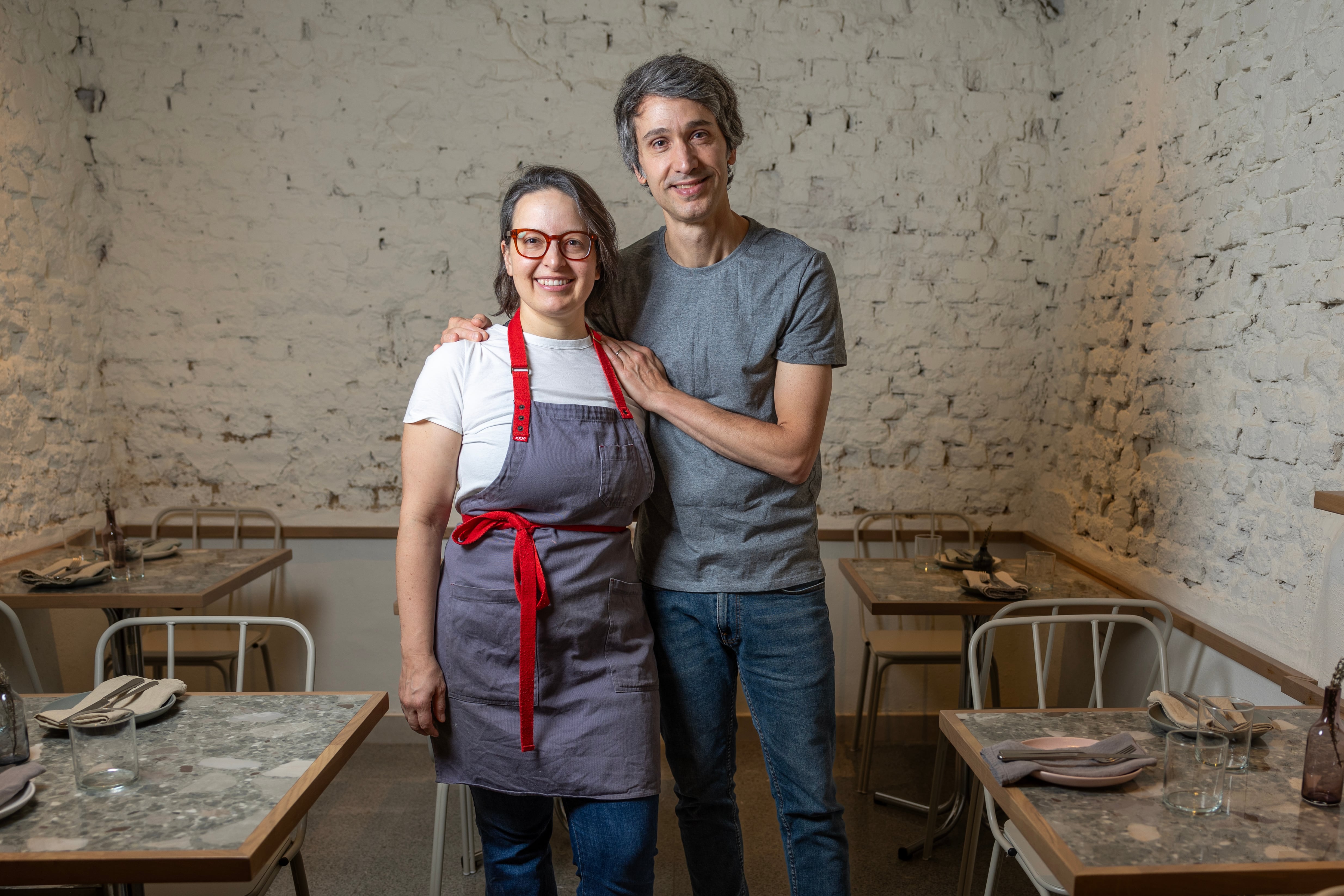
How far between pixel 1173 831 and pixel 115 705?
176 cm

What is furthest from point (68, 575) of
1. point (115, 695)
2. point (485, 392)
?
point (485, 392)

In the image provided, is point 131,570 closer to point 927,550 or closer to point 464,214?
point 464,214

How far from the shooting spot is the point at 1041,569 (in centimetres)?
292

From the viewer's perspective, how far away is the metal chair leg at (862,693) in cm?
337

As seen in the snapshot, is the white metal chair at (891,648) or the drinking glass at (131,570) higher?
the drinking glass at (131,570)

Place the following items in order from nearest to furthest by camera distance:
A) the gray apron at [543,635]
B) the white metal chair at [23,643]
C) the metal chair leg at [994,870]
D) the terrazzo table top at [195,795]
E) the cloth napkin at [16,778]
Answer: the terrazzo table top at [195,795]
the cloth napkin at [16,778]
the gray apron at [543,635]
the metal chair leg at [994,870]
the white metal chair at [23,643]

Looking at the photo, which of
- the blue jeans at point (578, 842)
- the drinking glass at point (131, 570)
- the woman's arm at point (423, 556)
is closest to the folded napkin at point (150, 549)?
the drinking glass at point (131, 570)

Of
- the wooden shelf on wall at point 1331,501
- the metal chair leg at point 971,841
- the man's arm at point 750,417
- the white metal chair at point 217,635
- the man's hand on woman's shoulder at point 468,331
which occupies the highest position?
the man's hand on woman's shoulder at point 468,331

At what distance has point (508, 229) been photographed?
1.60 metres

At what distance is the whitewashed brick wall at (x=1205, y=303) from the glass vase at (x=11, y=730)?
259cm

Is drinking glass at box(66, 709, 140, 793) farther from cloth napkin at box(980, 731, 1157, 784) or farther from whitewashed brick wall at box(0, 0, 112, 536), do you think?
whitewashed brick wall at box(0, 0, 112, 536)

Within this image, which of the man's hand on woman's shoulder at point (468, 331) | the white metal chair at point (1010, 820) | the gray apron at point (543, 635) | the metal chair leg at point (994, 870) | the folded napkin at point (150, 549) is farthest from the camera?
the folded napkin at point (150, 549)

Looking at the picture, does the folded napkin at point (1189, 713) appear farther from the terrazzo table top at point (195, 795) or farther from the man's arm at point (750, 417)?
the terrazzo table top at point (195, 795)

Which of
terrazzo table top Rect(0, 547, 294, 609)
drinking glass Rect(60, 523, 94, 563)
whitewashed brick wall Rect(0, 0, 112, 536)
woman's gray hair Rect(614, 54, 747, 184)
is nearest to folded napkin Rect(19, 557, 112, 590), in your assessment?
terrazzo table top Rect(0, 547, 294, 609)
